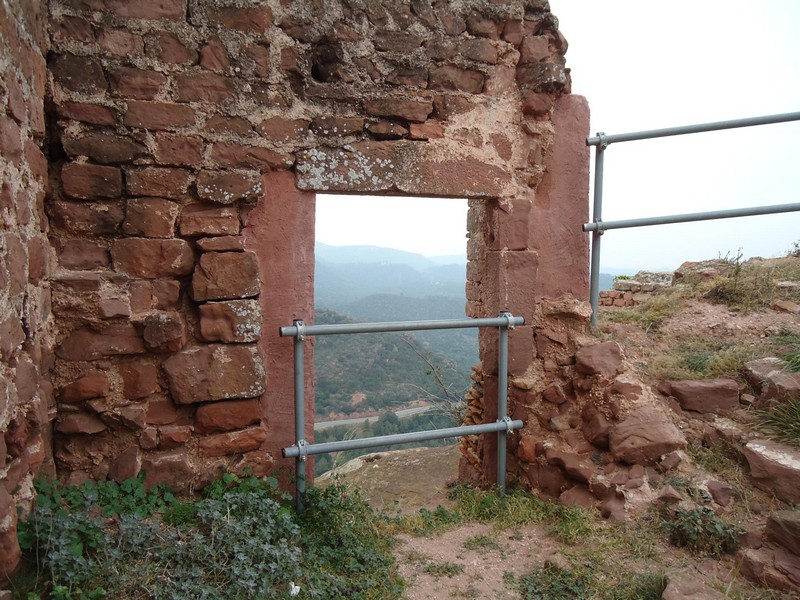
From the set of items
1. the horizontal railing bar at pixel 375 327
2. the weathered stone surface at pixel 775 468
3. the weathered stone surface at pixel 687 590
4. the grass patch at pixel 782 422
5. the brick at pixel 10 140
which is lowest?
the weathered stone surface at pixel 687 590

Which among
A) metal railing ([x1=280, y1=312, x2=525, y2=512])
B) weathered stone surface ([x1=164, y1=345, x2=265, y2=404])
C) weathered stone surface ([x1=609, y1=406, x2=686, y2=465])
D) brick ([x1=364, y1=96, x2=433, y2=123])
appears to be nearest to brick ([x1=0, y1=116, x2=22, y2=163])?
weathered stone surface ([x1=164, y1=345, x2=265, y2=404])

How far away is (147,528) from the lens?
2184 mm

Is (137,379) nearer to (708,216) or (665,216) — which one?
(665,216)

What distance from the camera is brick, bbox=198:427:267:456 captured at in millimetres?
2803

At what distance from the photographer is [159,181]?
2660 mm

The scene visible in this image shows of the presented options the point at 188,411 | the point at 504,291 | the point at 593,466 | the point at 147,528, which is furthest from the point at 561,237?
the point at 147,528

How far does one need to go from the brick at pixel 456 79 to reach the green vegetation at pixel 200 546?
2.20 meters

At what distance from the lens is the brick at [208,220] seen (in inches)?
107

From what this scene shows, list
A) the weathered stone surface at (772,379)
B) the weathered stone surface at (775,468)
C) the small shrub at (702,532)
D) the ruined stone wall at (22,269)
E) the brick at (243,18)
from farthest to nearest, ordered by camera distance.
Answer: the weathered stone surface at (772,379) < the brick at (243,18) < the weathered stone surface at (775,468) < the small shrub at (702,532) < the ruined stone wall at (22,269)

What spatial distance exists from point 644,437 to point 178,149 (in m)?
2.68

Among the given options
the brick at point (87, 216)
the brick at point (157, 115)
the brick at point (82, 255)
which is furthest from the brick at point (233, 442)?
the brick at point (157, 115)

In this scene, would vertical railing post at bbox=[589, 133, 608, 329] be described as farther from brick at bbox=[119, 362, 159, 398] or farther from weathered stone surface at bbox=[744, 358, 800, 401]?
brick at bbox=[119, 362, 159, 398]

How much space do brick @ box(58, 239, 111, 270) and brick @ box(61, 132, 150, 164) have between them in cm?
38

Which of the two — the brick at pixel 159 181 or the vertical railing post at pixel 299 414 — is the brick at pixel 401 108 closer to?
the brick at pixel 159 181
